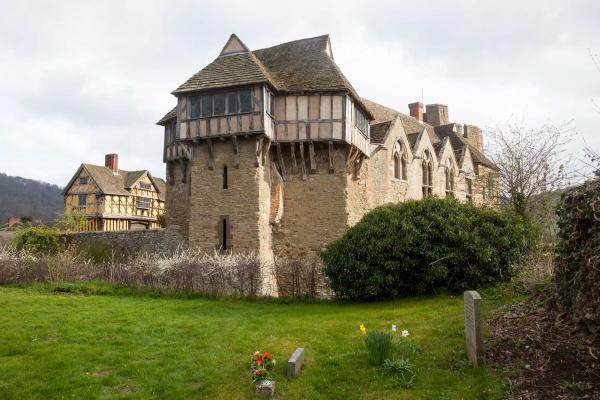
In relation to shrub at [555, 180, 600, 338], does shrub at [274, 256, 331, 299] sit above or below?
below

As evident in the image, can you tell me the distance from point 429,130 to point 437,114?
4.34 metres

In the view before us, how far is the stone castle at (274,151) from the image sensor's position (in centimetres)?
1931

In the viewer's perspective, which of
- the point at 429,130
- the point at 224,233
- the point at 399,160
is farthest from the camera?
the point at 429,130

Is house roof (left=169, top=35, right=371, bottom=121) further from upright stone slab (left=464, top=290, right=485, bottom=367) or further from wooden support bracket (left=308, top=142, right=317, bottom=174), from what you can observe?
upright stone slab (left=464, top=290, right=485, bottom=367)

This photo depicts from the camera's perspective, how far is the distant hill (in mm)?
73350

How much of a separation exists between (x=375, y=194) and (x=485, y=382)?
18289 millimetres

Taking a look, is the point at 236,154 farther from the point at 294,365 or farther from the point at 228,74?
the point at 294,365

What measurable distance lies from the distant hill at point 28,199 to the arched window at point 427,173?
2273 inches

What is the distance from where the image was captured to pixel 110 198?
133ft

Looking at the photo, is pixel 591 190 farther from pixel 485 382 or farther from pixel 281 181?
pixel 281 181

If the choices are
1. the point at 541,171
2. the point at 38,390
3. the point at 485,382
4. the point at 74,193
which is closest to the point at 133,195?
the point at 74,193

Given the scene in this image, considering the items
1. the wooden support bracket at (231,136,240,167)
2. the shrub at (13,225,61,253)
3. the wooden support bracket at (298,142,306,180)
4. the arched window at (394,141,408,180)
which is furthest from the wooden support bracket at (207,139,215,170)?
the shrub at (13,225,61,253)

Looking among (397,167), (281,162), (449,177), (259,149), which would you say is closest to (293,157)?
(281,162)

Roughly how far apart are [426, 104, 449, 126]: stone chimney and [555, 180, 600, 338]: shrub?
35.0m
